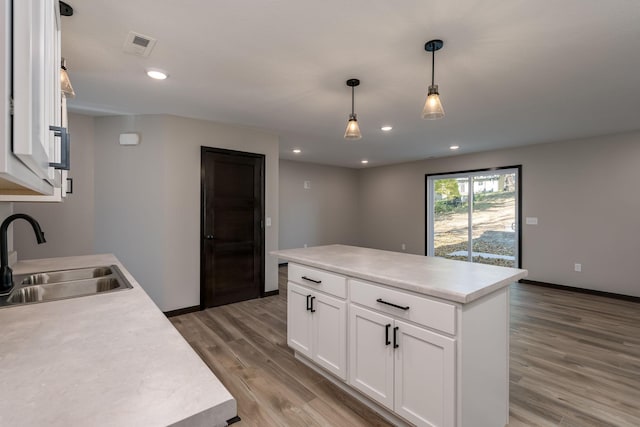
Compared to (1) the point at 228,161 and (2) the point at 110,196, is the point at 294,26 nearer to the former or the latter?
(1) the point at 228,161

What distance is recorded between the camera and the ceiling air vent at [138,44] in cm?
192

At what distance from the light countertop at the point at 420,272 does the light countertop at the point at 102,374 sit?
43.5 inches

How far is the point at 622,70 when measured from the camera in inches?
92.7

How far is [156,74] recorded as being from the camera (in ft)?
8.04

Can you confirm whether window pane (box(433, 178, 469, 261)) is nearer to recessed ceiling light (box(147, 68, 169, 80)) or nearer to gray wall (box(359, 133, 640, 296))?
gray wall (box(359, 133, 640, 296))

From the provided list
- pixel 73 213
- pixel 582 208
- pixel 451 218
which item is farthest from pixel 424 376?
pixel 451 218

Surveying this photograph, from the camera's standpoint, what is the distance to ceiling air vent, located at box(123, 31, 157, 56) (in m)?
1.92

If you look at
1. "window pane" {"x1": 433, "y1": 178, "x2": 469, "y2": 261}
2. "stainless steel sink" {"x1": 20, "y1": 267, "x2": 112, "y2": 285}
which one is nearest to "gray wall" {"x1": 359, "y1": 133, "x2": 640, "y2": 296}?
"window pane" {"x1": 433, "y1": 178, "x2": 469, "y2": 261}

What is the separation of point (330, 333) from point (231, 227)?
235 centimetres

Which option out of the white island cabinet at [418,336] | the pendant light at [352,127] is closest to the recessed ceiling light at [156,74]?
the pendant light at [352,127]

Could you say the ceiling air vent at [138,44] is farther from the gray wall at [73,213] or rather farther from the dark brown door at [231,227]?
the gray wall at [73,213]

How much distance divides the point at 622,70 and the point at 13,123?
139 inches

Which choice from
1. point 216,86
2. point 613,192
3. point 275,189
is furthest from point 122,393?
point 613,192

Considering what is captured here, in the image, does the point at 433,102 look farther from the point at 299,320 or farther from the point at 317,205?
the point at 317,205
